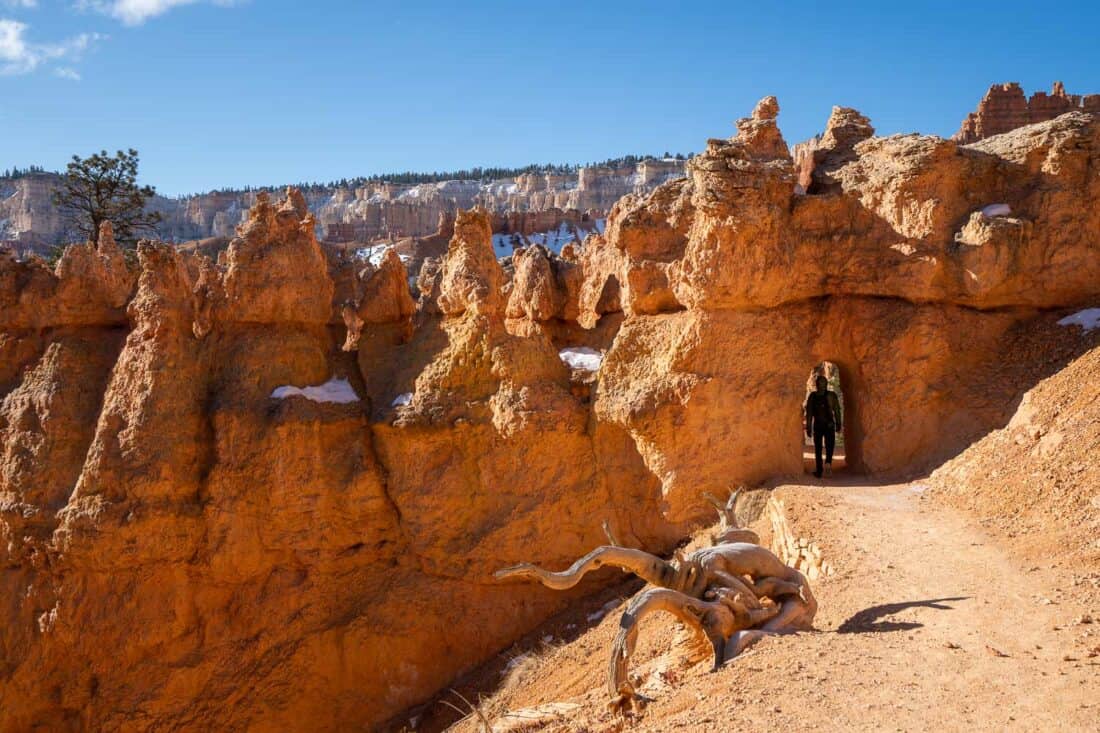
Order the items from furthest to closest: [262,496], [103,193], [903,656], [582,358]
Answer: [103,193]
[582,358]
[262,496]
[903,656]

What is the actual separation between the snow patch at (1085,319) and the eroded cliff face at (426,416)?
0.35 meters

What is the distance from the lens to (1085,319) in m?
12.1

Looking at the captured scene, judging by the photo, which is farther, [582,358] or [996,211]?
[582,358]

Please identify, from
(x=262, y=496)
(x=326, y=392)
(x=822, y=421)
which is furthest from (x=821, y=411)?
(x=262, y=496)

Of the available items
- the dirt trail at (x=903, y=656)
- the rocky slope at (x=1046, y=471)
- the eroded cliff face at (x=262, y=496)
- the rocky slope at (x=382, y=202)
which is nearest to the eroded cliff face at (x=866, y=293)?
the rocky slope at (x=1046, y=471)

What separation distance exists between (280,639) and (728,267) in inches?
347

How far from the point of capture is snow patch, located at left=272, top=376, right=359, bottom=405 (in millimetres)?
13656

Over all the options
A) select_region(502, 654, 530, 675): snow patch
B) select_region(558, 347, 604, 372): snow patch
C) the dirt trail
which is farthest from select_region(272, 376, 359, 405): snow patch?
the dirt trail

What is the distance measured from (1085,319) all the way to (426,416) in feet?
31.2

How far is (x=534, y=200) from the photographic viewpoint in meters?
147

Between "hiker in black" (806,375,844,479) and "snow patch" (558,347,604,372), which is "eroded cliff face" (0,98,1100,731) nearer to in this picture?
"hiker in black" (806,375,844,479)

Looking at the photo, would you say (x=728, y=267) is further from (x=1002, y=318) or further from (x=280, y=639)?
(x=280, y=639)

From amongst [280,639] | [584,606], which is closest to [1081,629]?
[584,606]

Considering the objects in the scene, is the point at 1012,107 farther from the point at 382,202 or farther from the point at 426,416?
the point at 382,202
